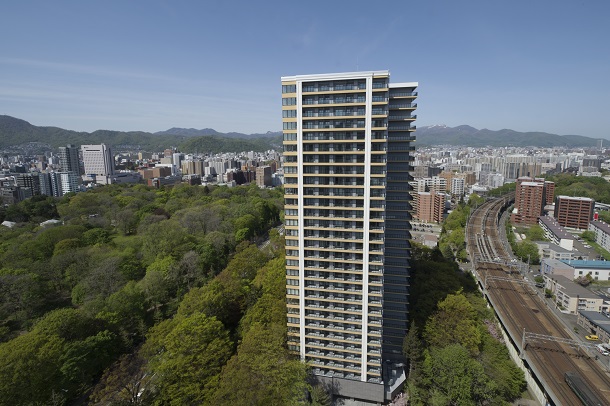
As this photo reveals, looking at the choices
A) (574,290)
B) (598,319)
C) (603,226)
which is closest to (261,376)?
(598,319)

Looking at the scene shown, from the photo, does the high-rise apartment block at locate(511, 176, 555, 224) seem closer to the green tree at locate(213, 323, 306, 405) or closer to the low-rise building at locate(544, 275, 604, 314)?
the low-rise building at locate(544, 275, 604, 314)

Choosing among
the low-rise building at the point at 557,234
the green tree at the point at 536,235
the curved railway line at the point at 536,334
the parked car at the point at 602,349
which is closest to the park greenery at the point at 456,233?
the curved railway line at the point at 536,334

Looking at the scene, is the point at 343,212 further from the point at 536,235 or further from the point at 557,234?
the point at 536,235

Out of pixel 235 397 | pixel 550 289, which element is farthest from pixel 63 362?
pixel 550 289

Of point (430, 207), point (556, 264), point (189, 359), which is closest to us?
point (189, 359)

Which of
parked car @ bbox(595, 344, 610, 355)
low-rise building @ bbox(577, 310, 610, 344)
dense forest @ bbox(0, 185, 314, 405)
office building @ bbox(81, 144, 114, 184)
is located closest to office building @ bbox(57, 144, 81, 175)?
office building @ bbox(81, 144, 114, 184)

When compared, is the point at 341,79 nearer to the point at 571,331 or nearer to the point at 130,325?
the point at 130,325
